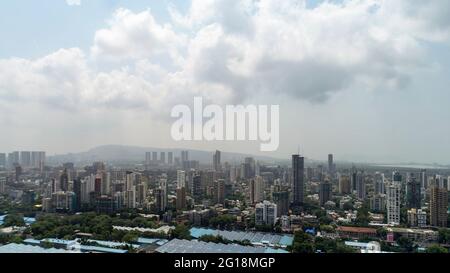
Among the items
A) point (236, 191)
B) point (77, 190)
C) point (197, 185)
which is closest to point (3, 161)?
point (77, 190)

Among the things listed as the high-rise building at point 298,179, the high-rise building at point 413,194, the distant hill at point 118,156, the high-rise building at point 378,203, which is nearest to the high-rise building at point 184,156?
the distant hill at point 118,156

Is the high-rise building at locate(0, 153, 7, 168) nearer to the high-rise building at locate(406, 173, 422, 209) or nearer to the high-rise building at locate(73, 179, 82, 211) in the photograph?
the high-rise building at locate(73, 179, 82, 211)

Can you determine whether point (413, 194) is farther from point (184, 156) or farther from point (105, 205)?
point (105, 205)

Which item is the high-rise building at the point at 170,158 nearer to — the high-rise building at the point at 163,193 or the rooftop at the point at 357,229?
the high-rise building at the point at 163,193

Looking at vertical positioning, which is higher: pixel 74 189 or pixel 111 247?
pixel 74 189
